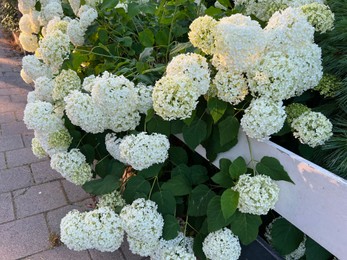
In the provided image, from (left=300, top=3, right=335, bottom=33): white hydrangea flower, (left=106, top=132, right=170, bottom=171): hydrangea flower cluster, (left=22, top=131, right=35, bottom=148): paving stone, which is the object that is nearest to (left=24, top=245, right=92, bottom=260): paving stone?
(left=106, top=132, right=170, bottom=171): hydrangea flower cluster

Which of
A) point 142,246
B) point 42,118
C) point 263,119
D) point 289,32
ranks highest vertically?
point 289,32

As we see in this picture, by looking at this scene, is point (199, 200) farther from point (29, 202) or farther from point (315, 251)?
point (29, 202)

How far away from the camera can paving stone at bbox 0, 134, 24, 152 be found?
10.5ft

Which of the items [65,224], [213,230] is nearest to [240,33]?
[213,230]

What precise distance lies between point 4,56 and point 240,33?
625cm

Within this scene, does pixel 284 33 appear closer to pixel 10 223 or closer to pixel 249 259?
pixel 249 259

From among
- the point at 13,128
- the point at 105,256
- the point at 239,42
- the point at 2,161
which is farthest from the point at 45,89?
the point at 13,128

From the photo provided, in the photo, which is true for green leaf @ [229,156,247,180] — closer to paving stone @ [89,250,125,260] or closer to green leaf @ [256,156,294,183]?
green leaf @ [256,156,294,183]

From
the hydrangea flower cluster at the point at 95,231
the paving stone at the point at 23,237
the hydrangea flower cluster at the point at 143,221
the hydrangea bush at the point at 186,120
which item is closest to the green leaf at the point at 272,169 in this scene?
the hydrangea bush at the point at 186,120

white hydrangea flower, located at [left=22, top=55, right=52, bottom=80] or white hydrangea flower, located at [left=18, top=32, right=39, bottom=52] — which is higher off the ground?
white hydrangea flower, located at [left=22, top=55, right=52, bottom=80]

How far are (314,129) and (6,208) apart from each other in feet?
7.03

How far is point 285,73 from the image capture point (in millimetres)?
1077

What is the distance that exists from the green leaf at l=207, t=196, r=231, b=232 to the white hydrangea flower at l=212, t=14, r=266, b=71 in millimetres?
467

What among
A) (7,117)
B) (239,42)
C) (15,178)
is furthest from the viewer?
(7,117)
